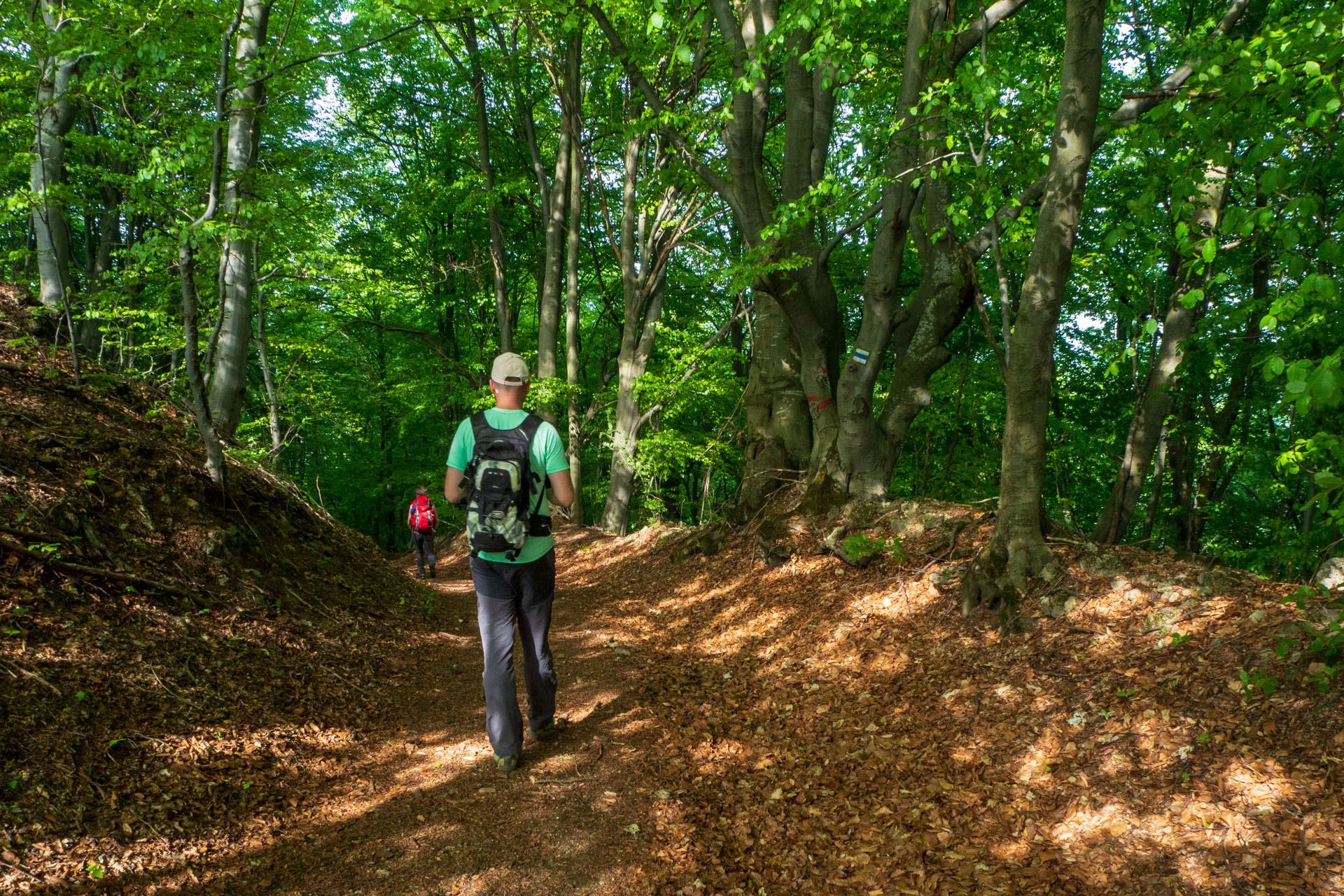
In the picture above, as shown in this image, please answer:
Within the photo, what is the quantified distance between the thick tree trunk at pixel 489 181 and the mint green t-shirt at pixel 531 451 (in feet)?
39.4

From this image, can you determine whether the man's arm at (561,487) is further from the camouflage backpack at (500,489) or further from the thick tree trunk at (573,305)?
the thick tree trunk at (573,305)

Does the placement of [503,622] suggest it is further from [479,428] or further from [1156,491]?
[1156,491]

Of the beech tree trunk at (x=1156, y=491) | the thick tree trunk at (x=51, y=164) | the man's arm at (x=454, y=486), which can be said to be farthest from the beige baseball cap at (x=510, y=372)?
the beech tree trunk at (x=1156, y=491)

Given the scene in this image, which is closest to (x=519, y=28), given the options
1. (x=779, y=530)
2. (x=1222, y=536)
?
(x=779, y=530)

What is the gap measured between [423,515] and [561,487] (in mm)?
7944

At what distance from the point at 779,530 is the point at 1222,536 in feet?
47.2

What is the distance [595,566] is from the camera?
37.7ft

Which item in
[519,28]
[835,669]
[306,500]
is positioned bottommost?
[835,669]

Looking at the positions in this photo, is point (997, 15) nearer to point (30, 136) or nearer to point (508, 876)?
point (508, 876)

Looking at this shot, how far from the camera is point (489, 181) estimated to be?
15.6 meters

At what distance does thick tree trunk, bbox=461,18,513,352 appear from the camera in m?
14.5

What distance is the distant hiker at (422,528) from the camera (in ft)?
36.2

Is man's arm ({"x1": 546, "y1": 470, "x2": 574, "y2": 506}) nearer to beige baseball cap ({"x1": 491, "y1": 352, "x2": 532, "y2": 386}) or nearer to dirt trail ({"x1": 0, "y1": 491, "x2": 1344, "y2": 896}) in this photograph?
beige baseball cap ({"x1": 491, "y1": 352, "x2": 532, "y2": 386})

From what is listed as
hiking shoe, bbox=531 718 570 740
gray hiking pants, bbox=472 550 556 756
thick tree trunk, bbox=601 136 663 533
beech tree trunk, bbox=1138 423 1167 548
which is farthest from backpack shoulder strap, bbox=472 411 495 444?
thick tree trunk, bbox=601 136 663 533
